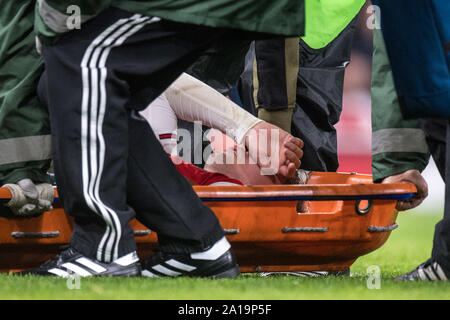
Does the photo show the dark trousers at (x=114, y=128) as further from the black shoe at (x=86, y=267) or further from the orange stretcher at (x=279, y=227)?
the orange stretcher at (x=279, y=227)

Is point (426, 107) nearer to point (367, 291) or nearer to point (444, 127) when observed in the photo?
point (444, 127)

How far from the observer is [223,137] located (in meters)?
2.54

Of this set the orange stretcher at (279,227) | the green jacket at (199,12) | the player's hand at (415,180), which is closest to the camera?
the green jacket at (199,12)

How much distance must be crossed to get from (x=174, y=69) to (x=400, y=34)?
492 mm

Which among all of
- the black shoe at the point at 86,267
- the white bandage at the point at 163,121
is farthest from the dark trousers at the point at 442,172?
the white bandage at the point at 163,121

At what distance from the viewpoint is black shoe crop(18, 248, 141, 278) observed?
5.76 feet

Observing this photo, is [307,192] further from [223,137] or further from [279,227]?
[223,137]

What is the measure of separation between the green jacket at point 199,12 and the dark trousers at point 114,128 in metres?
0.03

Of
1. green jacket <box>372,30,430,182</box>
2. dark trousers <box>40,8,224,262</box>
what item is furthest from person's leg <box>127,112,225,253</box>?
green jacket <box>372,30,430,182</box>

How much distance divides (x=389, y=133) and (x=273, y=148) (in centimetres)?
35

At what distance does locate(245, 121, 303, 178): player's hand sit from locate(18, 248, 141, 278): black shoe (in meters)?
0.52

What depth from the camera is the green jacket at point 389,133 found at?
2.25m
